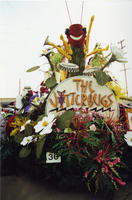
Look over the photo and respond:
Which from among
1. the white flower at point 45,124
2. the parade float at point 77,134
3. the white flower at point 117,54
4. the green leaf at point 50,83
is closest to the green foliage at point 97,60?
the parade float at point 77,134

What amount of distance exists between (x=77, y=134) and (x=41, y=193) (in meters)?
0.29

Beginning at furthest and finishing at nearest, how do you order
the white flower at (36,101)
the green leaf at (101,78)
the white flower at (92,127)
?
the white flower at (36,101)
the green leaf at (101,78)
the white flower at (92,127)

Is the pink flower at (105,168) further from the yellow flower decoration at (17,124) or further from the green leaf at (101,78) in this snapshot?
the yellow flower decoration at (17,124)

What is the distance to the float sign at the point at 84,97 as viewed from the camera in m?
0.89

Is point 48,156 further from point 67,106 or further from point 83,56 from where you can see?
point 83,56

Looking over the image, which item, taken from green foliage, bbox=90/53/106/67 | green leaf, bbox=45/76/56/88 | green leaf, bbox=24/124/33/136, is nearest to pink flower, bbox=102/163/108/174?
green leaf, bbox=24/124/33/136

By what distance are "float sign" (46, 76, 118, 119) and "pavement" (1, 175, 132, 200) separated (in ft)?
1.24

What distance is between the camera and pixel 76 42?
95 centimetres

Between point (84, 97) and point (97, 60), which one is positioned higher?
point (97, 60)

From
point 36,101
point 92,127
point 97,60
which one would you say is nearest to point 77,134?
point 92,127

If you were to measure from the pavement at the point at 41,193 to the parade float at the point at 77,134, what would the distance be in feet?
0.09

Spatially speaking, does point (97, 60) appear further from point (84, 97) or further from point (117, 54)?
point (84, 97)

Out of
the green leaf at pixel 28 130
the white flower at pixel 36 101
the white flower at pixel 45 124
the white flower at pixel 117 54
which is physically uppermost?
the white flower at pixel 117 54

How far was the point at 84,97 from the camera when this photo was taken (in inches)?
35.5
